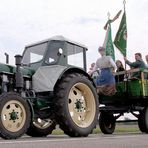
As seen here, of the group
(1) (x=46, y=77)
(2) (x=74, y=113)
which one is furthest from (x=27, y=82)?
(2) (x=74, y=113)

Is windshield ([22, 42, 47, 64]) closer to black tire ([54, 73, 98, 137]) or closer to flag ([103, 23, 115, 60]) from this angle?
black tire ([54, 73, 98, 137])

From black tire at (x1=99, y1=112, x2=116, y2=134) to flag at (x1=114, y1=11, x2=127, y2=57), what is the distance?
195 cm

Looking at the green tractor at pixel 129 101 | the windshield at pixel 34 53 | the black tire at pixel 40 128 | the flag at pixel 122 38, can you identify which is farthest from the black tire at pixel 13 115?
the flag at pixel 122 38

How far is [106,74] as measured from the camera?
1052 centimetres

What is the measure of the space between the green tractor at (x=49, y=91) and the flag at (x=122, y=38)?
138 inches

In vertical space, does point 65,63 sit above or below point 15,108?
above

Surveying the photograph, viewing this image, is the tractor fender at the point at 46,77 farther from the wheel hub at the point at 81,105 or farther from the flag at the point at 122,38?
the flag at the point at 122,38

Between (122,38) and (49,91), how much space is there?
5.16 m

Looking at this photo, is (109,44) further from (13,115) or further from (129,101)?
(13,115)

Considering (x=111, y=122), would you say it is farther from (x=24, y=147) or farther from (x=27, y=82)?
(x=24, y=147)

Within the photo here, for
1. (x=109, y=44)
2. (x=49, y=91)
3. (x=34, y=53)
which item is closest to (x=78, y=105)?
(x=49, y=91)

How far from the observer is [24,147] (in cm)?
505

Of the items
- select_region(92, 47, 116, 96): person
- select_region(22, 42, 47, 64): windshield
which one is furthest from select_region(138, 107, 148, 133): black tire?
select_region(22, 42, 47, 64): windshield

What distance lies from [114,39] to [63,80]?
17.3ft
